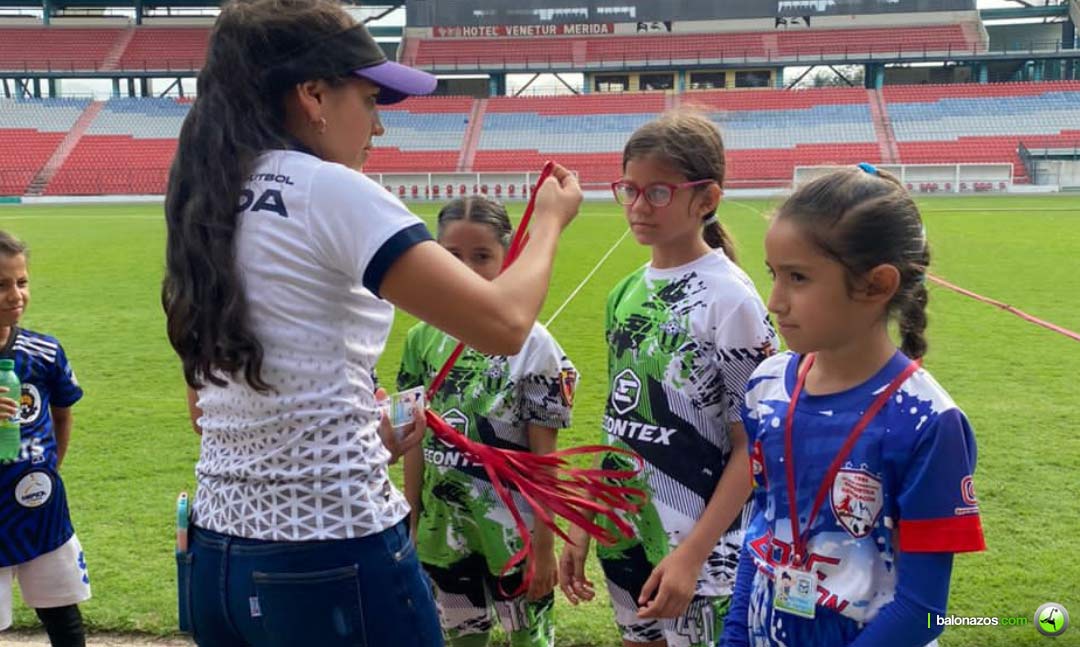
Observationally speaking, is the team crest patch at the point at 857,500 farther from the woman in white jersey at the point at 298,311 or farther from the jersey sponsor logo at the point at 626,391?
the jersey sponsor logo at the point at 626,391

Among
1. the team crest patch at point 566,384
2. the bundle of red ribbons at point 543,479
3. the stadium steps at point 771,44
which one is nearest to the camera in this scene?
the bundle of red ribbons at point 543,479

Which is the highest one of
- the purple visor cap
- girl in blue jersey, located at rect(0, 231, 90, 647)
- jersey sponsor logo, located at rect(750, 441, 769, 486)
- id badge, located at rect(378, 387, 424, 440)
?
the purple visor cap

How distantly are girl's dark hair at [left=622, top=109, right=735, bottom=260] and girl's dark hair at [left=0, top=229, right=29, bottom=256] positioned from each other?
217 centimetres

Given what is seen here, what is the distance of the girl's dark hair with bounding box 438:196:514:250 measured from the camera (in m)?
2.73

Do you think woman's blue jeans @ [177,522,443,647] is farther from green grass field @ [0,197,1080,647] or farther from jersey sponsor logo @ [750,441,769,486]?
green grass field @ [0,197,1080,647]

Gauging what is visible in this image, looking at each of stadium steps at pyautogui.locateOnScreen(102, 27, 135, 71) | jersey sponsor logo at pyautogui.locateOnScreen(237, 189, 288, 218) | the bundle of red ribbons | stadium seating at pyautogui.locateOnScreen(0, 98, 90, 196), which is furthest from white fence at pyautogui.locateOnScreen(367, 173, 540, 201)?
jersey sponsor logo at pyautogui.locateOnScreen(237, 189, 288, 218)

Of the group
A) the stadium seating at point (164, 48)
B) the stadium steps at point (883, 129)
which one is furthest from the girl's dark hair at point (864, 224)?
the stadium seating at point (164, 48)

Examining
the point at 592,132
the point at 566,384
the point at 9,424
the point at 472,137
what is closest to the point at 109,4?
the point at 472,137

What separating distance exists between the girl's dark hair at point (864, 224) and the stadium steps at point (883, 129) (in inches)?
1637

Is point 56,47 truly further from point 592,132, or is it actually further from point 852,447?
point 852,447

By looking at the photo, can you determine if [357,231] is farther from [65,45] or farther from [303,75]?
[65,45]

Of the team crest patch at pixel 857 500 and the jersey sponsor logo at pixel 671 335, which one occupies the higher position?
the jersey sponsor logo at pixel 671 335

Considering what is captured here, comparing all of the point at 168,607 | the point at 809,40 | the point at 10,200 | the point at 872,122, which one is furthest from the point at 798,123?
the point at 168,607

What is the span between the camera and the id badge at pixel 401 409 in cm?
193
